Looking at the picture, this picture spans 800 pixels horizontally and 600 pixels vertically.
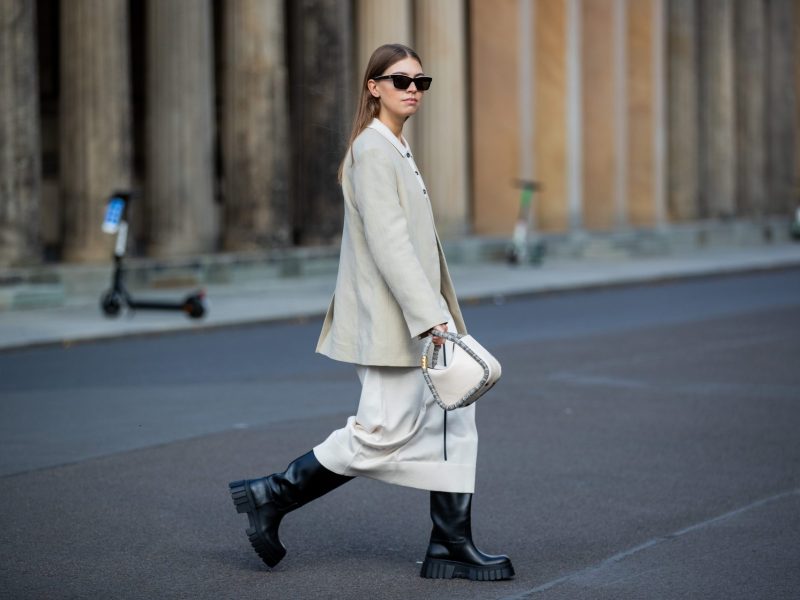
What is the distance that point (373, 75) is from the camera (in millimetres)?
6461

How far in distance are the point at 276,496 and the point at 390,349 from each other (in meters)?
0.77

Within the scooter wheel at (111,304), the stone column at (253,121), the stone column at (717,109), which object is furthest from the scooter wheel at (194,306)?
the stone column at (717,109)

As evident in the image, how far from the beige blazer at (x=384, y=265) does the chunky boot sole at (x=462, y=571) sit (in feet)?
2.70

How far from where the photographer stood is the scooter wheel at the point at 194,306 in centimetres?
1814

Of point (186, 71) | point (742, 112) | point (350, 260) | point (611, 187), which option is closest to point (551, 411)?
point (350, 260)

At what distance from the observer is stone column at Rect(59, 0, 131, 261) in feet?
71.6

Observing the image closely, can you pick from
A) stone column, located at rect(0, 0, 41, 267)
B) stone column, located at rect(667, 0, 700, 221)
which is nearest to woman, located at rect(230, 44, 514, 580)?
stone column, located at rect(0, 0, 41, 267)

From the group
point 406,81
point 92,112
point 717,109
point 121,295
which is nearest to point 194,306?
point 121,295

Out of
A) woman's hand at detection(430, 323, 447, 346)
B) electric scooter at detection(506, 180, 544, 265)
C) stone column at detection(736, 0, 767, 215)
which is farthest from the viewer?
stone column at detection(736, 0, 767, 215)

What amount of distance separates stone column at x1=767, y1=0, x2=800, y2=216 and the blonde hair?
1503 inches

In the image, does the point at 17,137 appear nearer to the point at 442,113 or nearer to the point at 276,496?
the point at 442,113

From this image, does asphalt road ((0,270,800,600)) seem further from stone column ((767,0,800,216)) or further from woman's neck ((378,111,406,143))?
stone column ((767,0,800,216))

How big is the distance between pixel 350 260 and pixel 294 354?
9.00 m

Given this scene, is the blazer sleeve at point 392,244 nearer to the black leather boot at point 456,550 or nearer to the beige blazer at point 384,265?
the beige blazer at point 384,265
